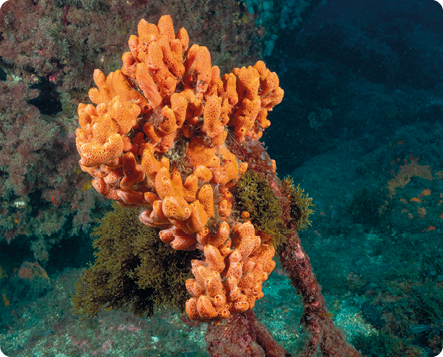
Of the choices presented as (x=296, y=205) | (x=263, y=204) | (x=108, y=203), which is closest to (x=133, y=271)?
(x=263, y=204)

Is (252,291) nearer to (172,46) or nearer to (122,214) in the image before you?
(122,214)

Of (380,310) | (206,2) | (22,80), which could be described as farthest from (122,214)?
(206,2)

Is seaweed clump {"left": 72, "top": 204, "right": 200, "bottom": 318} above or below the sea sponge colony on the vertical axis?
below

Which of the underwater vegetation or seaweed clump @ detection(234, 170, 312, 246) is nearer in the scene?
the underwater vegetation

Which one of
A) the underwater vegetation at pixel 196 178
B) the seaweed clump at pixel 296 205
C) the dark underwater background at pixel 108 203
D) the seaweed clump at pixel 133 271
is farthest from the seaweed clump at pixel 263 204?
the dark underwater background at pixel 108 203

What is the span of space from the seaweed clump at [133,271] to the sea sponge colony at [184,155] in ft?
1.78

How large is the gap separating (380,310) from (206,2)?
350 inches

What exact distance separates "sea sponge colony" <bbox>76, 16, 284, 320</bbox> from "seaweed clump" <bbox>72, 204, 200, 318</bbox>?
0.54 meters

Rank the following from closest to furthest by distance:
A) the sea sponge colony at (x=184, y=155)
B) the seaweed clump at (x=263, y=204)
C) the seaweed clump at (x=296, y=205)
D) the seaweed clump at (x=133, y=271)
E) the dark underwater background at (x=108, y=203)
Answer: the sea sponge colony at (x=184, y=155) → the seaweed clump at (x=263, y=204) → the seaweed clump at (x=133, y=271) → the seaweed clump at (x=296, y=205) → the dark underwater background at (x=108, y=203)

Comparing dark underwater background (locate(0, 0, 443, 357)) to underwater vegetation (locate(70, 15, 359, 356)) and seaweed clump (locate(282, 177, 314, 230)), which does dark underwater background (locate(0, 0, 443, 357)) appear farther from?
seaweed clump (locate(282, 177, 314, 230))

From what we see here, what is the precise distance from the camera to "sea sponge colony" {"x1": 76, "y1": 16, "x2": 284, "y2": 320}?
2008 mm

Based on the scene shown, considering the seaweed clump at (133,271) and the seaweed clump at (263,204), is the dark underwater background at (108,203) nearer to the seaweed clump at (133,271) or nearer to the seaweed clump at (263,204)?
the seaweed clump at (133,271)

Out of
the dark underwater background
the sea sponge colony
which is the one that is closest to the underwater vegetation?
the sea sponge colony

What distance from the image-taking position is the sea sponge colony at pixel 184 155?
6.59 ft
